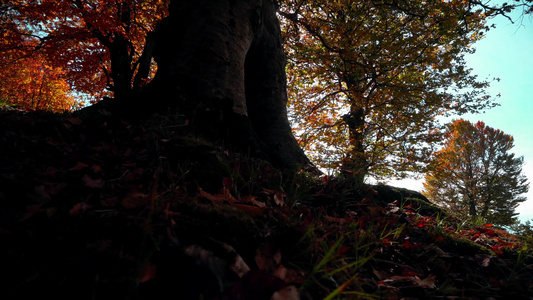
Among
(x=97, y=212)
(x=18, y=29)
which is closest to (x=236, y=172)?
(x=97, y=212)

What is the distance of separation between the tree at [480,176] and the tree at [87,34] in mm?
19705

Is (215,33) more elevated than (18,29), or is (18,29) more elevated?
(18,29)

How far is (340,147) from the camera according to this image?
38.0 feet

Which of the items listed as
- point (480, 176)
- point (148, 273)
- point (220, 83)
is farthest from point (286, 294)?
point (480, 176)

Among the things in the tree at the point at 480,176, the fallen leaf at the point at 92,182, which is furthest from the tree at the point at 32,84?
the tree at the point at 480,176

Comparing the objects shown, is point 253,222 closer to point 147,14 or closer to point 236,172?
point 236,172

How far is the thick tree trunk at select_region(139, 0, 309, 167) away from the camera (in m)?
2.47

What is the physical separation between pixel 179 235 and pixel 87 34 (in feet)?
35.7

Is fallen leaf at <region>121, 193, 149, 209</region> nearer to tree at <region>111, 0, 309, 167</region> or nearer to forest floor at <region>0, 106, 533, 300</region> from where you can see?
forest floor at <region>0, 106, 533, 300</region>

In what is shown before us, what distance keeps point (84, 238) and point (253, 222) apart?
0.63 metres

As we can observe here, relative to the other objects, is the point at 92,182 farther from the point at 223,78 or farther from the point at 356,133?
the point at 356,133

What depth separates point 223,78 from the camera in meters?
2.69

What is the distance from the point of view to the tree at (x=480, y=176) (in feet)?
55.8

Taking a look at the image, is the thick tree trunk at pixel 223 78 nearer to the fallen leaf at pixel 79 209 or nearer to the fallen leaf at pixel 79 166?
the fallen leaf at pixel 79 166
